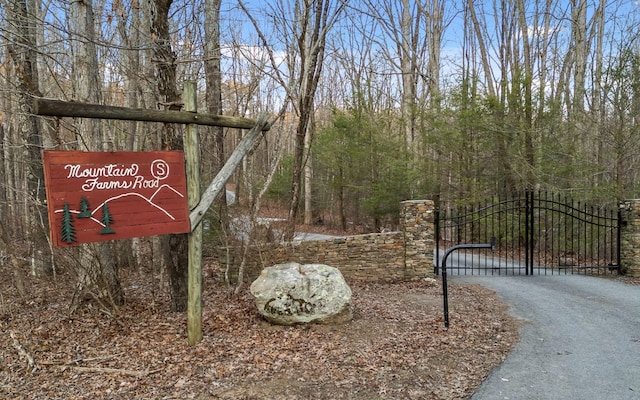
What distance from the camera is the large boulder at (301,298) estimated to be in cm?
543

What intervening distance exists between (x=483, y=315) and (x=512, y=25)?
49.7 feet

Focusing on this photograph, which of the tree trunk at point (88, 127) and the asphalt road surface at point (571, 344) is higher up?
the tree trunk at point (88, 127)

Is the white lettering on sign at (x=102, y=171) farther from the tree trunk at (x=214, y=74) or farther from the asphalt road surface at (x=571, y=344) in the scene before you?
the tree trunk at (x=214, y=74)

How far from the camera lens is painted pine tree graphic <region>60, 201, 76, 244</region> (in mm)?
3814

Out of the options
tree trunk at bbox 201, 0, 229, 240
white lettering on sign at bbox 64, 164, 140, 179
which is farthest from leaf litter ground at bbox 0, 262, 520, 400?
tree trunk at bbox 201, 0, 229, 240

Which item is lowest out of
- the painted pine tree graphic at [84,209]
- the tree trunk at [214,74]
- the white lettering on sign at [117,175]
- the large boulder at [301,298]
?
the large boulder at [301,298]

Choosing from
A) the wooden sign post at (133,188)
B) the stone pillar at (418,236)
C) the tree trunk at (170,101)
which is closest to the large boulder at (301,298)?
the wooden sign post at (133,188)

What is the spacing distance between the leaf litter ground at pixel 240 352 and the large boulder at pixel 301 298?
0.55 feet

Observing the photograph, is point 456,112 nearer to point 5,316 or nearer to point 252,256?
point 252,256

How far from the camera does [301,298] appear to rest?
548cm

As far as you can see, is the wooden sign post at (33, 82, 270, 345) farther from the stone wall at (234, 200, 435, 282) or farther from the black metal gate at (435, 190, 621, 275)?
the black metal gate at (435, 190, 621, 275)

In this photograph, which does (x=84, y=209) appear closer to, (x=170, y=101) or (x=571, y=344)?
(x=170, y=101)

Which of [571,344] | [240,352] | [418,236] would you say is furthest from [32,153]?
[571,344]

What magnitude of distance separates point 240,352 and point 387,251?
15.4 feet
